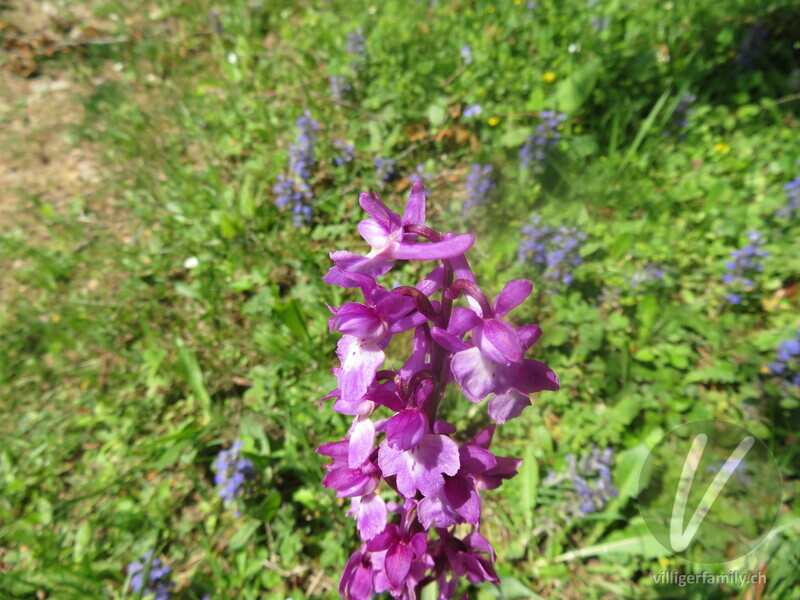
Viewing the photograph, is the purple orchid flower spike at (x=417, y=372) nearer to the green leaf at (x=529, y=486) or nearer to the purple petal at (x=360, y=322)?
the purple petal at (x=360, y=322)

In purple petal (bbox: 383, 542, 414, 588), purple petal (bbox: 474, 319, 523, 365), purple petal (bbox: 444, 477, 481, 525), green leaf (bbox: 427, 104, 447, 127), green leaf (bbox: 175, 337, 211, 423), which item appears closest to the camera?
purple petal (bbox: 474, 319, 523, 365)

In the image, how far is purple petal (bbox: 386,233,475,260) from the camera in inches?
38.5

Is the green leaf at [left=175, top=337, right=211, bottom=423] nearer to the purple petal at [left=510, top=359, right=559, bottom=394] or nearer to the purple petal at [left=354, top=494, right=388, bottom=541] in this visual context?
the purple petal at [left=354, top=494, right=388, bottom=541]

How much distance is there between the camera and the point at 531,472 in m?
2.28

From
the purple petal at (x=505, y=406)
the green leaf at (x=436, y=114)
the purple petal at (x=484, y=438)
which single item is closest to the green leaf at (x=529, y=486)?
the purple petal at (x=484, y=438)

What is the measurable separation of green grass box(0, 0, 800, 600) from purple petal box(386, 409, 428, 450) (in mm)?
1182

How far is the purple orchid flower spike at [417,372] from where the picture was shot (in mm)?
1021

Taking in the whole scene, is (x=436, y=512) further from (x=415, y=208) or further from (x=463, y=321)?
(x=415, y=208)

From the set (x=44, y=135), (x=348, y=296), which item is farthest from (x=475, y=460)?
(x=44, y=135)

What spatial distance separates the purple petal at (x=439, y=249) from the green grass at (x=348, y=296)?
4.90ft

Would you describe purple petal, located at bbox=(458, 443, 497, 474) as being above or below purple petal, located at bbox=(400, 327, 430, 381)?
below

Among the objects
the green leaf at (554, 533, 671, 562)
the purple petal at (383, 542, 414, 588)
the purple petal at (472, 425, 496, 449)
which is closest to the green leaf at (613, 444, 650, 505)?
the green leaf at (554, 533, 671, 562)

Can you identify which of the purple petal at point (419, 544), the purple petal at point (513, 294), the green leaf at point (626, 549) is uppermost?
the purple petal at point (513, 294)

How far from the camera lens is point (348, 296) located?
302 cm
